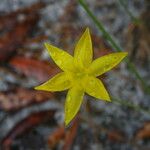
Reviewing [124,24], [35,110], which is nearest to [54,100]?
[35,110]

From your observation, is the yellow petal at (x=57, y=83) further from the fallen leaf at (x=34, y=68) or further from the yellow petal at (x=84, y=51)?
the fallen leaf at (x=34, y=68)

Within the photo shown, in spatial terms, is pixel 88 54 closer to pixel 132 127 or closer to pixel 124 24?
pixel 132 127

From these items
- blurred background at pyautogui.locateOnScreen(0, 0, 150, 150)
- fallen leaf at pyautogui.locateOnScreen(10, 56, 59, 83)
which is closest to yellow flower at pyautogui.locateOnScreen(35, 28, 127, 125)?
blurred background at pyautogui.locateOnScreen(0, 0, 150, 150)

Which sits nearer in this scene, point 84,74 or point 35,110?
point 84,74

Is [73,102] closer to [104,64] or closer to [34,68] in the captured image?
[104,64]

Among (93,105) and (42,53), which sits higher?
(42,53)

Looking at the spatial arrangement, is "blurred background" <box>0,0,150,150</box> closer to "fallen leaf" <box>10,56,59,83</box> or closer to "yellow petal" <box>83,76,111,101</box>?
"fallen leaf" <box>10,56,59,83</box>

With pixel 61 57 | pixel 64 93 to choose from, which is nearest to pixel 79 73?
pixel 61 57
